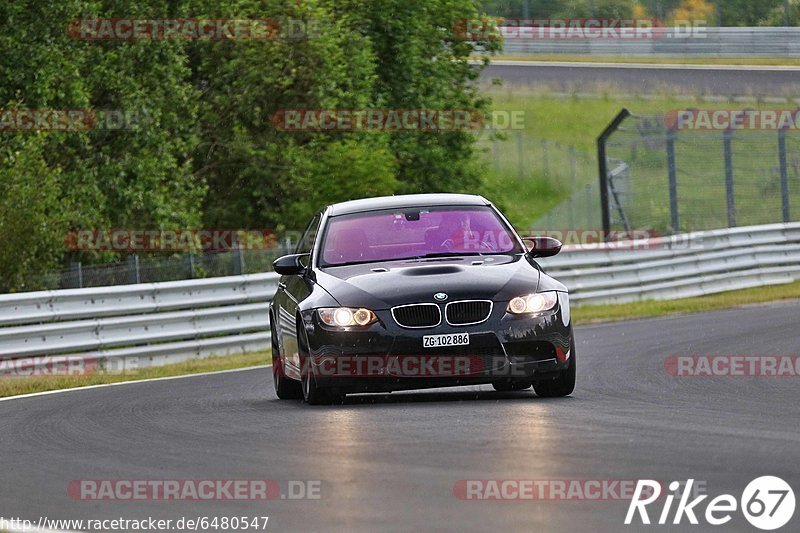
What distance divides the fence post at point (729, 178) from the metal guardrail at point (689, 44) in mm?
24865

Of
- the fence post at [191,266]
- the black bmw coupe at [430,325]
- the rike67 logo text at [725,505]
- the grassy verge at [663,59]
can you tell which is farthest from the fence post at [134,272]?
the grassy verge at [663,59]

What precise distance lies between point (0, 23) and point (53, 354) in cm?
923

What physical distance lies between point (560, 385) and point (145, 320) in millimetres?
8687

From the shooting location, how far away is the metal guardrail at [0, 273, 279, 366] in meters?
18.1

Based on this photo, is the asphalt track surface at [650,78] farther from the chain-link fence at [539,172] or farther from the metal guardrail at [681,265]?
the metal guardrail at [681,265]

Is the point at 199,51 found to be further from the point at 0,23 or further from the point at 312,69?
the point at 0,23

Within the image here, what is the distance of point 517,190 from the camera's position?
47625mm

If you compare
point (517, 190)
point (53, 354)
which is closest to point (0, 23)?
point (53, 354)

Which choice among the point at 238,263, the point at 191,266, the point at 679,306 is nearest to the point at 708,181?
the point at 679,306

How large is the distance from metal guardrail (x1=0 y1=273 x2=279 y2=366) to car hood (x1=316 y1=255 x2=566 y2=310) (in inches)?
273

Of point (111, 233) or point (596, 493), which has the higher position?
point (596, 493)

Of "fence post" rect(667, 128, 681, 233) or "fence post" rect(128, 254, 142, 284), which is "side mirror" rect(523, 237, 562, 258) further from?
"fence post" rect(667, 128, 681, 233)

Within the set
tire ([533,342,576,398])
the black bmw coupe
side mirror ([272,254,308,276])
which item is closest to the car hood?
the black bmw coupe

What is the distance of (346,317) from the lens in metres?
11.4
